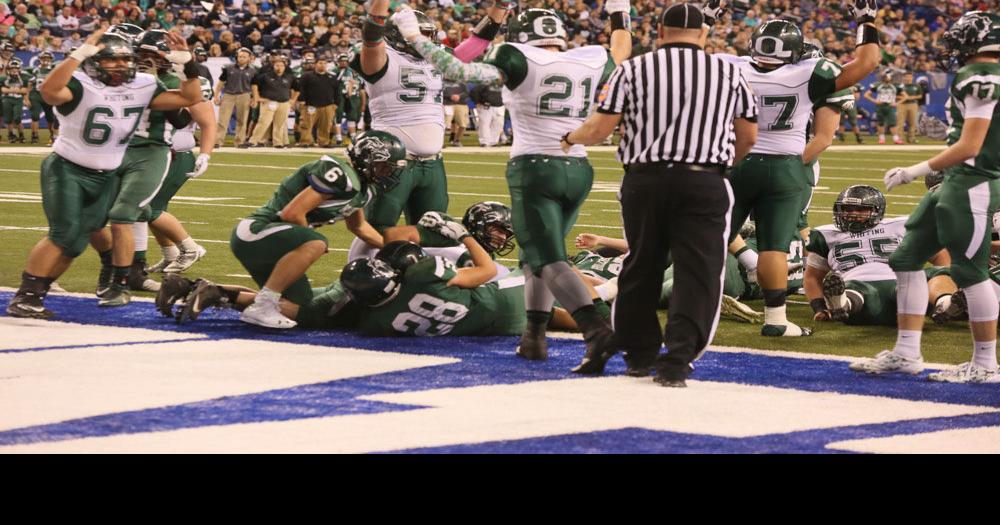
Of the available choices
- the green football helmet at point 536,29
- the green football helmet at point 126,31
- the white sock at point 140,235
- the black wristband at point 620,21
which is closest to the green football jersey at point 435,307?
the green football helmet at point 536,29

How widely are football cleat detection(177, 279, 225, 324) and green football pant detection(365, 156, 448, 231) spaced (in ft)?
3.63

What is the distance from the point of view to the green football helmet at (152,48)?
8758 mm

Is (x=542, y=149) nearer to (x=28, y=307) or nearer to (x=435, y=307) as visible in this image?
(x=435, y=307)

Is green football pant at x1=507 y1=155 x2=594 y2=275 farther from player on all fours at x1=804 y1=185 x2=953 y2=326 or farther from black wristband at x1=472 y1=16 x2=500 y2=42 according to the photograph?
player on all fours at x1=804 y1=185 x2=953 y2=326

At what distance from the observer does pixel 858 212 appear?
8.59 metres

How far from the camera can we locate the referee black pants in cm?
625

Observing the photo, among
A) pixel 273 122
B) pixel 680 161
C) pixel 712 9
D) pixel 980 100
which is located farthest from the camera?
pixel 273 122

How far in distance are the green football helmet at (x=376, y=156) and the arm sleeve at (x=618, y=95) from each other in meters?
1.70

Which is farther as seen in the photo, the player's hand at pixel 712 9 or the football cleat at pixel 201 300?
the player's hand at pixel 712 9

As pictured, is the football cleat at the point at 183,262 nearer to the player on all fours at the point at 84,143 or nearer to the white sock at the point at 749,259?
the player on all fours at the point at 84,143

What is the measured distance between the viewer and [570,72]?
7070 millimetres

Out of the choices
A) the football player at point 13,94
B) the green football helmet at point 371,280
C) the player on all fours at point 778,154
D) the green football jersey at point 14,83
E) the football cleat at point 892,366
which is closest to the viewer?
the football cleat at point 892,366

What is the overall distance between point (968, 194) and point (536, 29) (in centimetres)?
209

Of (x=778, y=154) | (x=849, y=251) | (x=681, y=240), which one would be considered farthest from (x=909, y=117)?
(x=681, y=240)
